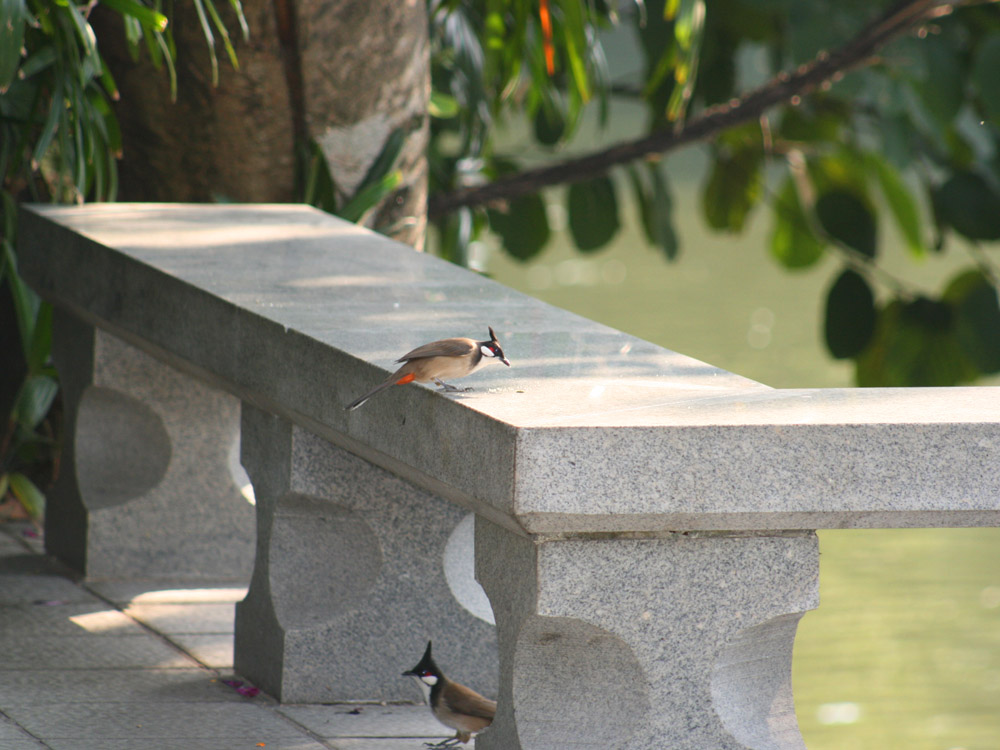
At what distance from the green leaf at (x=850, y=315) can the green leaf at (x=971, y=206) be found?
2.02 feet

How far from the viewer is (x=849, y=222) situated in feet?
28.9

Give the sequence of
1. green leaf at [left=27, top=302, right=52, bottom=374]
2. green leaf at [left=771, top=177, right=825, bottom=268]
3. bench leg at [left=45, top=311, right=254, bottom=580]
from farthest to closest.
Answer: green leaf at [left=771, top=177, right=825, bottom=268], green leaf at [left=27, top=302, right=52, bottom=374], bench leg at [left=45, top=311, right=254, bottom=580]

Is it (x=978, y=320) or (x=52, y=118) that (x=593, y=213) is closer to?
(x=978, y=320)

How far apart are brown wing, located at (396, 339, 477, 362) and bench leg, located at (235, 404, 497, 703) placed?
0.85m

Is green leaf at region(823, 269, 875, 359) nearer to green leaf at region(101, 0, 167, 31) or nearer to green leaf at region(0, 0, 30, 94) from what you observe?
green leaf at region(101, 0, 167, 31)

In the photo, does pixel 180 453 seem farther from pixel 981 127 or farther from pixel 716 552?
pixel 981 127

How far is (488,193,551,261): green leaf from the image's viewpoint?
879 cm

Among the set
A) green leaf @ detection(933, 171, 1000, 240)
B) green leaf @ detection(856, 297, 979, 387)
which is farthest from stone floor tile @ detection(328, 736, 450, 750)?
green leaf @ detection(933, 171, 1000, 240)

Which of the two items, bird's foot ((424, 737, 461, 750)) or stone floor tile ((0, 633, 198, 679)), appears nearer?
bird's foot ((424, 737, 461, 750))

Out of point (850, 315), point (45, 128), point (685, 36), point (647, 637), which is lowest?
point (647, 637)

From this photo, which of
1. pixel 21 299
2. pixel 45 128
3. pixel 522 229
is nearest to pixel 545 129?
pixel 522 229

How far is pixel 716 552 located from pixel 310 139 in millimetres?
3554

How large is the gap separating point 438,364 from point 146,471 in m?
2.32

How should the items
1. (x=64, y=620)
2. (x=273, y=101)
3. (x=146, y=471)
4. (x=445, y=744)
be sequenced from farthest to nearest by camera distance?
(x=273, y=101) → (x=146, y=471) → (x=64, y=620) → (x=445, y=744)
